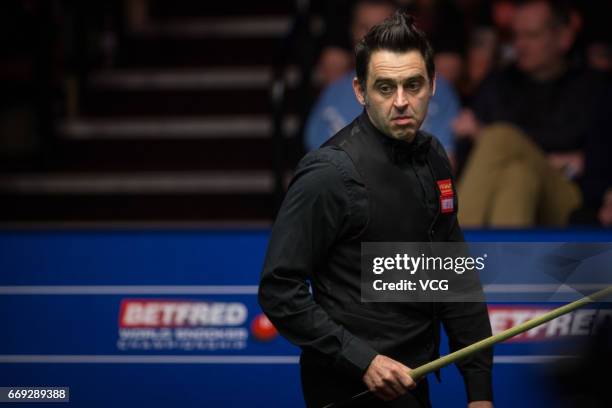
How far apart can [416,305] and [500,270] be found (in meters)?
0.95

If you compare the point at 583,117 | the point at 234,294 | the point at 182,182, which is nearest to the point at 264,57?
the point at 182,182

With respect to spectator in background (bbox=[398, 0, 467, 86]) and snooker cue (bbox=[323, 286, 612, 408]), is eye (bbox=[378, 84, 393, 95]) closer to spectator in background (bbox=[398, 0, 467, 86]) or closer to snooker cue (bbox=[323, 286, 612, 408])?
snooker cue (bbox=[323, 286, 612, 408])

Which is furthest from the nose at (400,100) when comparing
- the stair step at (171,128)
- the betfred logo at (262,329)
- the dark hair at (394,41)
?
the stair step at (171,128)

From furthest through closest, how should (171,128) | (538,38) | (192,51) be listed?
(192,51) < (171,128) < (538,38)

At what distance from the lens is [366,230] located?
286 cm

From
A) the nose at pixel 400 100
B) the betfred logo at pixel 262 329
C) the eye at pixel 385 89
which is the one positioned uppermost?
the eye at pixel 385 89

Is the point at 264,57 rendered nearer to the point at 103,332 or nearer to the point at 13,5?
the point at 13,5

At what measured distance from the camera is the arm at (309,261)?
110 inches

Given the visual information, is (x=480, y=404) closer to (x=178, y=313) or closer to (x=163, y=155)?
(x=178, y=313)

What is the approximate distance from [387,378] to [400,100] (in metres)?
0.69

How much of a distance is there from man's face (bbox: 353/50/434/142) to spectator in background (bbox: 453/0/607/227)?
7.74 feet

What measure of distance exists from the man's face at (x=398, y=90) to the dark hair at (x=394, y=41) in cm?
2

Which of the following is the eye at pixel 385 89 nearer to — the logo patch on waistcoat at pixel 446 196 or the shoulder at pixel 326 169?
the shoulder at pixel 326 169

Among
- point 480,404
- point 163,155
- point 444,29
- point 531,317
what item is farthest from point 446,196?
point 163,155
